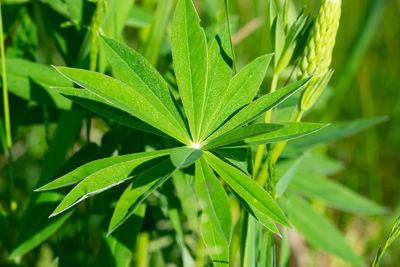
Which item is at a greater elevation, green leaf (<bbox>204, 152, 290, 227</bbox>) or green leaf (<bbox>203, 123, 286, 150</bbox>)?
green leaf (<bbox>203, 123, 286, 150</bbox>)

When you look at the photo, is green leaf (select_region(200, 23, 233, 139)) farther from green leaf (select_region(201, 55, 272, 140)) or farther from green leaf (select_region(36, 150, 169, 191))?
green leaf (select_region(36, 150, 169, 191))

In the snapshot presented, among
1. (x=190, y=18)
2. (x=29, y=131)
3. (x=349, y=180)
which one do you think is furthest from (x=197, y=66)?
(x=349, y=180)

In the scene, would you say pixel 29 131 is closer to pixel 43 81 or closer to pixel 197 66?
pixel 43 81

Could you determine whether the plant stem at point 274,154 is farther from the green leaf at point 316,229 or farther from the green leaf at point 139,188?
the green leaf at point 316,229

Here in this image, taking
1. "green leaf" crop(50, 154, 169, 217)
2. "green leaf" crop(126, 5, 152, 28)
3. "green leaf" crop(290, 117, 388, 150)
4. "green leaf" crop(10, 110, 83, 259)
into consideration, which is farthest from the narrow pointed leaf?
"green leaf" crop(126, 5, 152, 28)

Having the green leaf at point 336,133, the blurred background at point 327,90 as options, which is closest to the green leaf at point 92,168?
the blurred background at point 327,90

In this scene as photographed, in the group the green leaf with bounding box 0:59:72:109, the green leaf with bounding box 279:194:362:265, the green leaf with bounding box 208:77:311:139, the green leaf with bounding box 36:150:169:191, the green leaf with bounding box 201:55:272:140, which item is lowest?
the green leaf with bounding box 279:194:362:265

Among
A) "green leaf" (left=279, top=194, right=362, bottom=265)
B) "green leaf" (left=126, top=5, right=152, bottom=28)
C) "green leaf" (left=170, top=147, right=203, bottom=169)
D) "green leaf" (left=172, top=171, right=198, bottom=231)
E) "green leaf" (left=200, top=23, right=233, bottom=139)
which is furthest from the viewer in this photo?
"green leaf" (left=279, top=194, right=362, bottom=265)

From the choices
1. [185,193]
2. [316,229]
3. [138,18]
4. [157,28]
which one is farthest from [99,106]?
[316,229]
